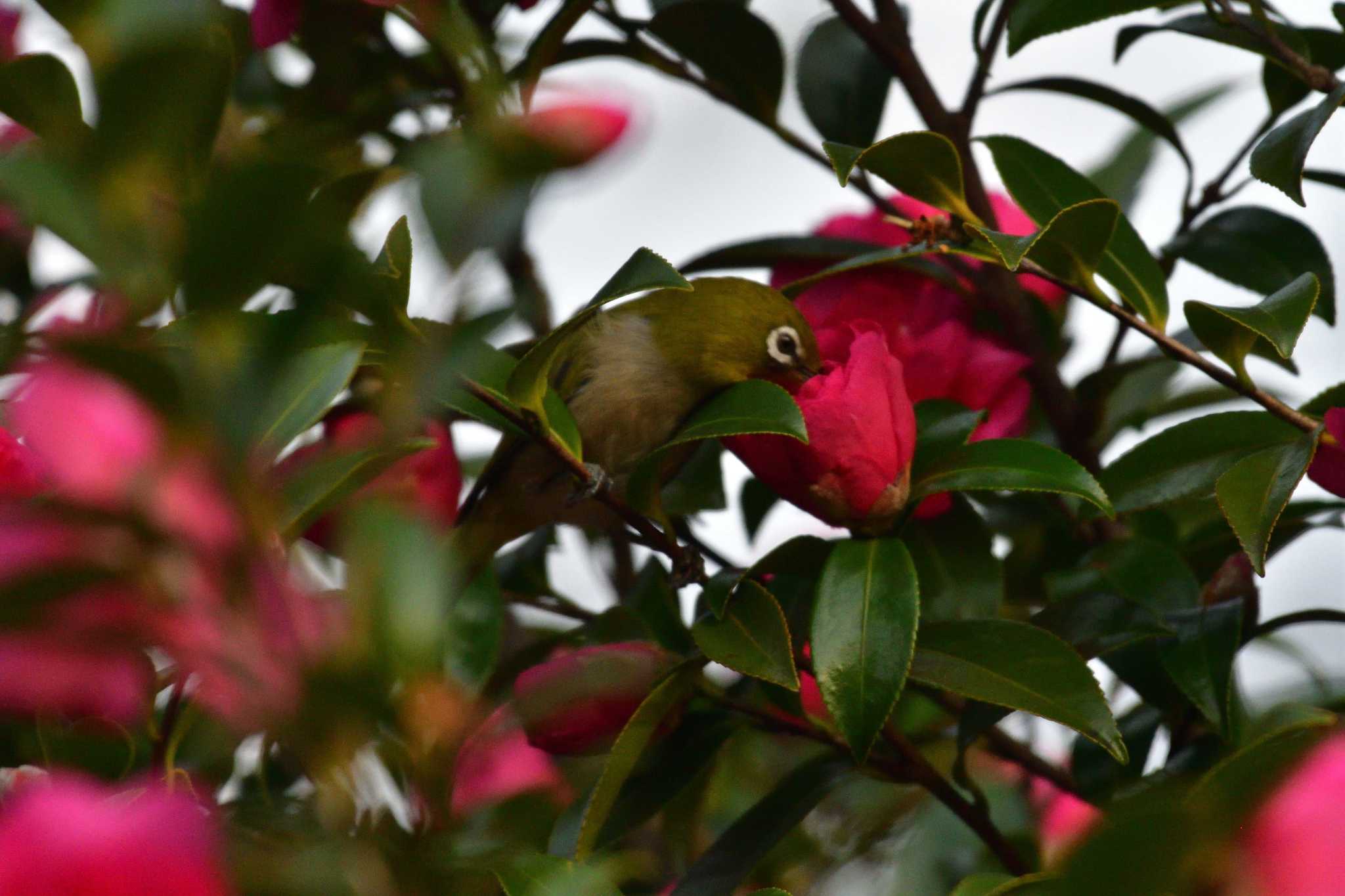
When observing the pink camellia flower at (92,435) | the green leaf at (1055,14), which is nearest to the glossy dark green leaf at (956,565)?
the green leaf at (1055,14)

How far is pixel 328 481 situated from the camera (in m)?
0.45

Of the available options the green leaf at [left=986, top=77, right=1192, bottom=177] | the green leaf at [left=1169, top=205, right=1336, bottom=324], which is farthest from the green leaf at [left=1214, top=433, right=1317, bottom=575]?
the green leaf at [left=986, top=77, right=1192, bottom=177]

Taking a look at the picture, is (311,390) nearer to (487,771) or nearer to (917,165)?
(487,771)

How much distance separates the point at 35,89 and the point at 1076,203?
514 mm

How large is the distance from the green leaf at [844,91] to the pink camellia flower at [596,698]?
0.40 metres

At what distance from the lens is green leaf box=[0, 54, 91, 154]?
493 mm

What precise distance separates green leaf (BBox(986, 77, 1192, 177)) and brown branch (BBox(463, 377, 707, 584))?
15.9 inches

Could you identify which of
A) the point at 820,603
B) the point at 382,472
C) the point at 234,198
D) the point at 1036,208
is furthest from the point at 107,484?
the point at 1036,208

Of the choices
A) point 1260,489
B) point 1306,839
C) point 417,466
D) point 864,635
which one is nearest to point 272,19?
point 417,466

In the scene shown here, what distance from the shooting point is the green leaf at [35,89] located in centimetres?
49

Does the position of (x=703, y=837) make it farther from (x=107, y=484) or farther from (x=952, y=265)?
(x=107, y=484)

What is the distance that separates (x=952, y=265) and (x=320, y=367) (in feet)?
1.69

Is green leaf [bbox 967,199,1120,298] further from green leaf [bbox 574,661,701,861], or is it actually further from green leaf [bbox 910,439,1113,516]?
green leaf [bbox 574,661,701,861]

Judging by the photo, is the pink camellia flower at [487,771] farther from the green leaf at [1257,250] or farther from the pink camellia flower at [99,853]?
the green leaf at [1257,250]
